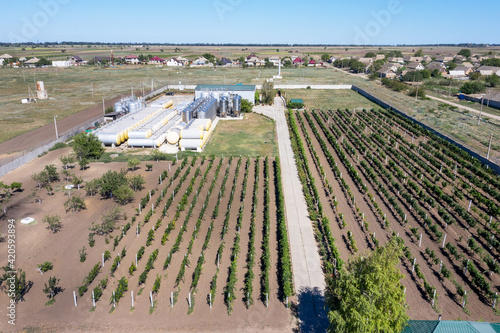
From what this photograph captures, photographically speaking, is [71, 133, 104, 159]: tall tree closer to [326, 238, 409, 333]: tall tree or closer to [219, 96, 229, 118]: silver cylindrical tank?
[219, 96, 229, 118]: silver cylindrical tank

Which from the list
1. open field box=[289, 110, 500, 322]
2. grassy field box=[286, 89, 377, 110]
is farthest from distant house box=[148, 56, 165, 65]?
open field box=[289, 110, 500, 322]

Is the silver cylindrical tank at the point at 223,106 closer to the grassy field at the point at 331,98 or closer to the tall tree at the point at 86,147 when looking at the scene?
the grassy field at the point at 331,98

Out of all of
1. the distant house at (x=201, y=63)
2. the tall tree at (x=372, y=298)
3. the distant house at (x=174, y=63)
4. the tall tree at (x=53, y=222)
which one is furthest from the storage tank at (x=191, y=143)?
the distant house at (x=174, y=63)

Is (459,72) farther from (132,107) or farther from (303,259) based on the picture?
(303,259)

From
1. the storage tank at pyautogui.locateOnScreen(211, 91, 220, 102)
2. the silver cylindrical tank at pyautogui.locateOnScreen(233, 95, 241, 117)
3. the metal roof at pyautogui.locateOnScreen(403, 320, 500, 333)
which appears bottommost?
the metal roof at pyautogui.locateOnScreen(403, 320, 500, 333)

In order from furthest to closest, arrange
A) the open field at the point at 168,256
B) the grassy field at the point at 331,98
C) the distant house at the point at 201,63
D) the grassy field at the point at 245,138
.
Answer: the distant house at the point at 201,63
the grassy field at the point at 331,98
the grassy field at the point at 245,138
the open field at the point at 168,256

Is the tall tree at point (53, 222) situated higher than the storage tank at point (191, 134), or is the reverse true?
the storage tank at point (191, 134)

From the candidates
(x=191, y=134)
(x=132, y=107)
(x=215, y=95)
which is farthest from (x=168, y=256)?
(x=215, y=95)
